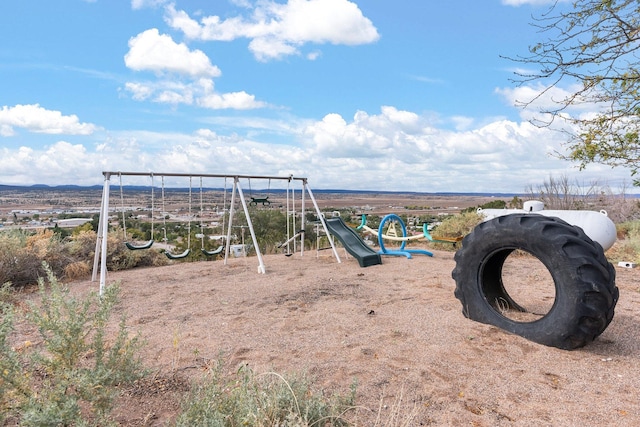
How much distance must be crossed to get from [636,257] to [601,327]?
20.3 ft

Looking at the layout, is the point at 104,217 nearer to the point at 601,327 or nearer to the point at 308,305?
the point at 308,305

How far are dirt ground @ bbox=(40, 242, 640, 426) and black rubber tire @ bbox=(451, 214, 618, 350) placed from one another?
162 millimetres

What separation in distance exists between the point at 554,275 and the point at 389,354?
1.62m

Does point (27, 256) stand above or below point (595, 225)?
below

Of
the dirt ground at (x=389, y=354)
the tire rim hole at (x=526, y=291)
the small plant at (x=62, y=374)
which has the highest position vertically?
the small plant at (x=62, y=374)

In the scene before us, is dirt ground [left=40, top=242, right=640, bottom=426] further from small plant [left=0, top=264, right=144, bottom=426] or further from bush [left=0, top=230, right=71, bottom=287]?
bush [left=0, top=230, right=71, bottom=287]

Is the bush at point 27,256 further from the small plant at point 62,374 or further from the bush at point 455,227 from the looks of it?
the bush at point 455,227

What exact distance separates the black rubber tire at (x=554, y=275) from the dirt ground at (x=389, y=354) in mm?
162

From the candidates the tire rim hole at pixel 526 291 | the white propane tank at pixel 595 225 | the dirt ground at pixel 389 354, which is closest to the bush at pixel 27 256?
the dirt ground at pixel 389 354

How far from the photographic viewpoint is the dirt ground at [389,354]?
2590 mm

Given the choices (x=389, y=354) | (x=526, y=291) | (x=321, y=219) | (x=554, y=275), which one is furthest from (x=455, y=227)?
(x=389, y=354)

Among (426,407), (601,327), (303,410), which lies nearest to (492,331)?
(601,327)

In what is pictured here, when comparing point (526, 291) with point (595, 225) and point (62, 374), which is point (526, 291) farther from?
point (62, 374)

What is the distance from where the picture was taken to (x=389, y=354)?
336 cm
